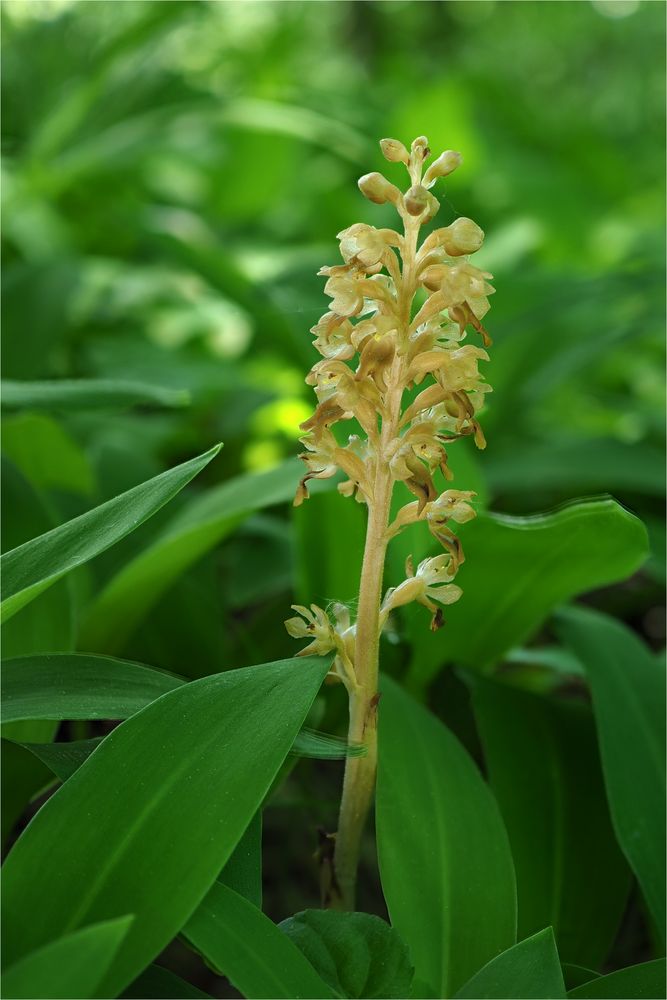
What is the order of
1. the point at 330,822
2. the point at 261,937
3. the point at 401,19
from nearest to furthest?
the point at 261,937, the point at 330,822, the point at 401,19

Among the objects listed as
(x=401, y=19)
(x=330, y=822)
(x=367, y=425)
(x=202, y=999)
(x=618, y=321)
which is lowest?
(x=202, y=999)

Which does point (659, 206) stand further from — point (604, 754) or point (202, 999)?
point (202, 999)

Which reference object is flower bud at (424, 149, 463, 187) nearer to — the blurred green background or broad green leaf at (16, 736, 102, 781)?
the blurred green background

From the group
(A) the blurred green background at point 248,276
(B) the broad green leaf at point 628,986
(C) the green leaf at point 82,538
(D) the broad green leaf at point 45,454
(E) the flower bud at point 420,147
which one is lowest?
(B) the broad green leaf at point 628,986

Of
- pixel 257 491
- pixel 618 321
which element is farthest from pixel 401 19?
pixel 257 491

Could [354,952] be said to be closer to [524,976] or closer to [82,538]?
[524,976]

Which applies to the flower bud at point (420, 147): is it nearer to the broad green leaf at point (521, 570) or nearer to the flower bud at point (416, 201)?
the flower bud at point (416, 201)

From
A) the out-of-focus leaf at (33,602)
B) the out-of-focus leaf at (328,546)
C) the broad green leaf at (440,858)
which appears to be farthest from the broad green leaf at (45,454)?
the broad green leaf at (440,858)
